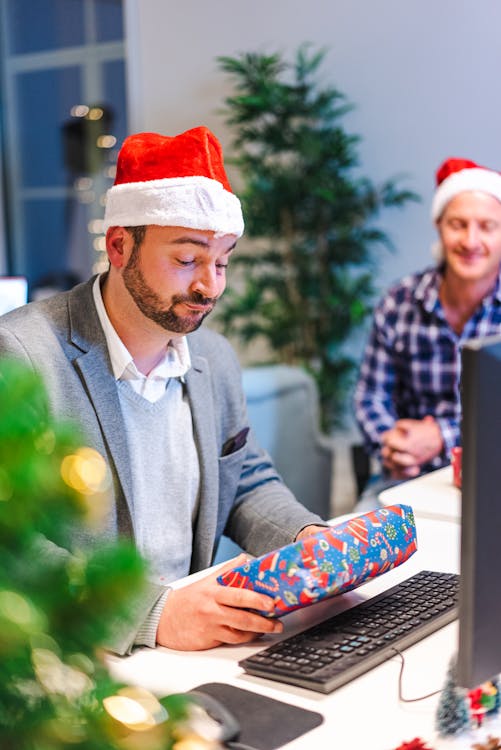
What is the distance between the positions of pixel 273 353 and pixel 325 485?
1307mm

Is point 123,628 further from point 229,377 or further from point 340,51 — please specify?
point 340,51

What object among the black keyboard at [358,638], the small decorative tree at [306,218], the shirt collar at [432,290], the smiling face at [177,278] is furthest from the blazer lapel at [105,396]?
the small decorative tree at [306,218]

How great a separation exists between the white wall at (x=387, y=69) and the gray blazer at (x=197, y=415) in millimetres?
2679

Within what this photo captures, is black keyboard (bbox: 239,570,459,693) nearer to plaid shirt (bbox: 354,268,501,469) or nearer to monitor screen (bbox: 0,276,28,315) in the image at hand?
monitor screen (bbox: 0,276,28,315)

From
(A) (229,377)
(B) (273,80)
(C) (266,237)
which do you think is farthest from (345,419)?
(A) (229,377)

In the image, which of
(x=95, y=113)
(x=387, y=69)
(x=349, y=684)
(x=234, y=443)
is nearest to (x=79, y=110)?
(x=95, y=113)

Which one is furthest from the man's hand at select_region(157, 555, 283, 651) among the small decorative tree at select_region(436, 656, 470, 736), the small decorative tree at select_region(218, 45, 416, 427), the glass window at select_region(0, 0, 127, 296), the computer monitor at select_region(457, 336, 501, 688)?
the glass window at select_region(0, 0, 127, 296)

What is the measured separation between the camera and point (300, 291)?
457cm

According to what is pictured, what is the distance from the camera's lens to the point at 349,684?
110 cm

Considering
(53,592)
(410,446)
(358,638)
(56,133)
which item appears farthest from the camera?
(56,133)

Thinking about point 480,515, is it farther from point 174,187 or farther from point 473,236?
point 473,236

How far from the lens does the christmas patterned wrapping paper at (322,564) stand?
118cm

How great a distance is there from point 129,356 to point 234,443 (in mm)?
297

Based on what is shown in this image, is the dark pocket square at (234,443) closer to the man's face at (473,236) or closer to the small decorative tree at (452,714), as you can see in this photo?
the small decorative tree at (452,714)
